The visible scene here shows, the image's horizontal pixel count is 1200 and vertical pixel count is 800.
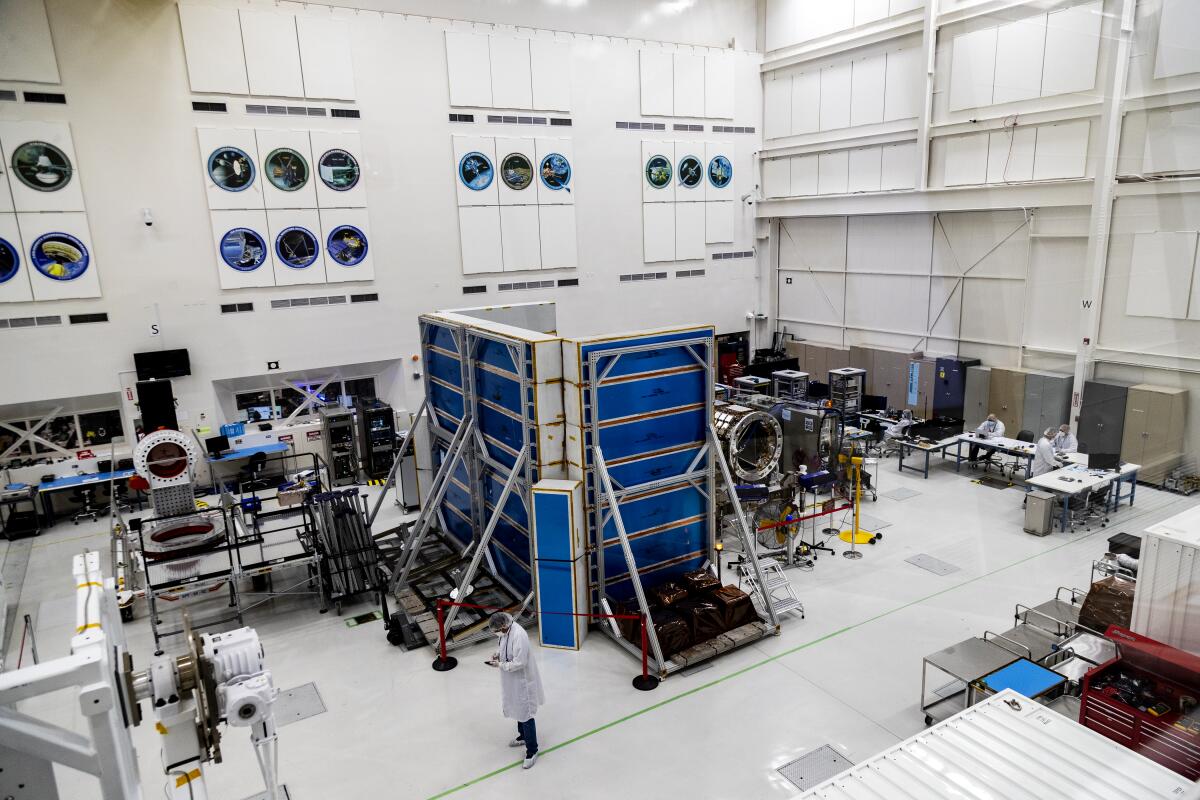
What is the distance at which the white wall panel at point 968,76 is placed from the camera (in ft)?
46.1

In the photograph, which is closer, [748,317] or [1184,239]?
[1184,239]

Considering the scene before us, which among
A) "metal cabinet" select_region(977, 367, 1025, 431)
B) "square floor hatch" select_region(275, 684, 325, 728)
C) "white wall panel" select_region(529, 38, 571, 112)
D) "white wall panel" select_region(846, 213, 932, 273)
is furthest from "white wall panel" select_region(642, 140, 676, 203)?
"square floor hatch" select_region(275, 684, 325, 728)

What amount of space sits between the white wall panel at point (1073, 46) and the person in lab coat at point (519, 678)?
7537mm

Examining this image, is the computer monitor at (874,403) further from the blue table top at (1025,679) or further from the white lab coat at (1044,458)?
the blue table top at (1025,679)

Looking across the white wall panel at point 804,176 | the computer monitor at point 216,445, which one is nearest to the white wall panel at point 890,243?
the white wall panel at point 804,176

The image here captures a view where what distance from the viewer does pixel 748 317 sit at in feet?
77.5

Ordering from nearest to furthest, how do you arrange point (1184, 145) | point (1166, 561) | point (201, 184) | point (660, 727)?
1. point (1184, 145)
2. point (1166, 561)
3. point (660, 727)
4. point (201, 184)

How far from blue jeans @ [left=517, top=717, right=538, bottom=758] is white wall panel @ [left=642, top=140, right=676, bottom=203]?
53.1 feet

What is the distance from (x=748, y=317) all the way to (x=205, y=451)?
52.4 feet

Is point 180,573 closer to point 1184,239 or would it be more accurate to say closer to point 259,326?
point 259,326

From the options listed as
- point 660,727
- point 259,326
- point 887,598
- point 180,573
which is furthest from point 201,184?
point 887,598

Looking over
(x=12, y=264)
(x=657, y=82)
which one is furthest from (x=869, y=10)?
(x=12, y=264)

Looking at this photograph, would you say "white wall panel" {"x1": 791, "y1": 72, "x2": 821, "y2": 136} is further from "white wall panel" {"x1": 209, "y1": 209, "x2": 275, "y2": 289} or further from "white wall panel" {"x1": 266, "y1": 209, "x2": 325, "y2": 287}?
"white wall panel" {"x1": 209, "y1": 209, "x2": 275, "y2": 289}

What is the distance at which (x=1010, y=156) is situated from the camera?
52.4 feet
